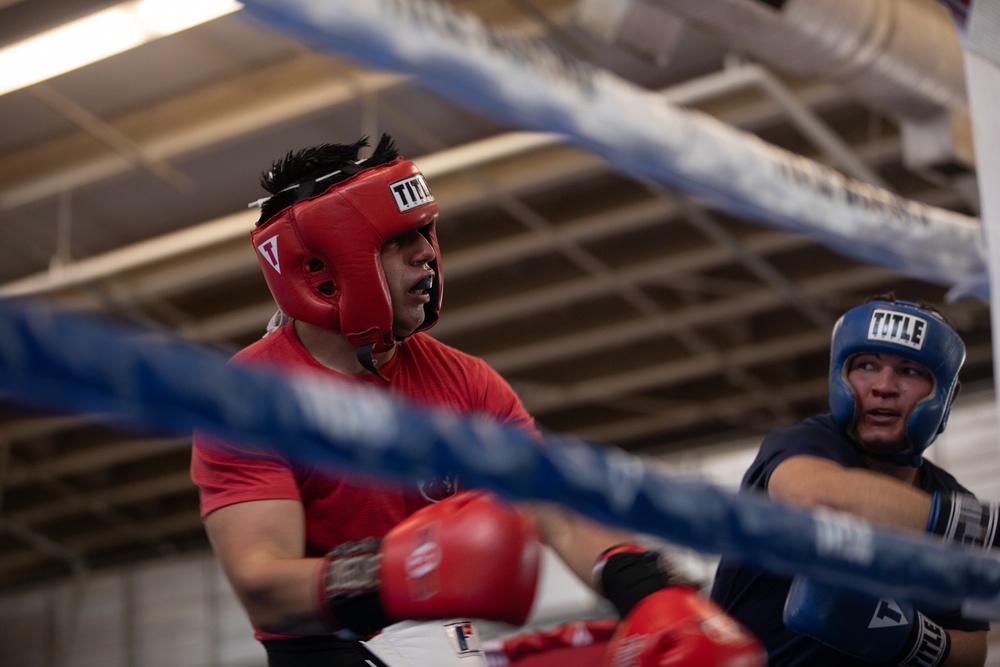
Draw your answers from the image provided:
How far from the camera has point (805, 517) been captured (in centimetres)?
141

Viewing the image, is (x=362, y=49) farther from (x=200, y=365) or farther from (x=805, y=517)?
(x=200, y=365)

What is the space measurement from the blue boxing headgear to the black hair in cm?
97

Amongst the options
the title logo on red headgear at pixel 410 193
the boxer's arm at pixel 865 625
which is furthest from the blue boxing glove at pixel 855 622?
the title logo on red headgear at pixel 410 193

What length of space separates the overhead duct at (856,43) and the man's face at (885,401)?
5.29 ft

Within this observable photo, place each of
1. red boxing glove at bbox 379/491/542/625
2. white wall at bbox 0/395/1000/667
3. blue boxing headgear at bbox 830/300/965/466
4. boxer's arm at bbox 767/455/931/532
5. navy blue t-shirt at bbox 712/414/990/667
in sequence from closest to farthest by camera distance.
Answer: red boxing glove at bbox 379/491/542/625
boxer's arm at bbox 767/455/931/532
navy blue t-shirt at bbox 712/414/990/667
blue boxing headgear at bbox 830/300/965/466
white wall at bbox 0/395/1000/667

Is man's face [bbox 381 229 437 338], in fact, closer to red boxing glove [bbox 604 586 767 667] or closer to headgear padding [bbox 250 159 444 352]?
headgear padding [bbox 250 159 444 352]

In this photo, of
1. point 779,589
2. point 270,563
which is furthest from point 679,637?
point 779,589

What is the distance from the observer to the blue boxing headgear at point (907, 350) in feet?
7.65

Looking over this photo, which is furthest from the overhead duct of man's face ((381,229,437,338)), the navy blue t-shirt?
man's face ((381,229,437,338))

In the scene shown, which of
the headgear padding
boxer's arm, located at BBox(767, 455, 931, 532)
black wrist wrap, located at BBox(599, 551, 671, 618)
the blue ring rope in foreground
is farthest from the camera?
boxer's arm, located at BBox(767, 455, 931, 532)

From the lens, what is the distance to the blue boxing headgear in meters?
2.33

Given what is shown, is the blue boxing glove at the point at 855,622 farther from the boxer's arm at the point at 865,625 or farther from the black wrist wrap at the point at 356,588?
the black wrist wrap at the point at 356,588

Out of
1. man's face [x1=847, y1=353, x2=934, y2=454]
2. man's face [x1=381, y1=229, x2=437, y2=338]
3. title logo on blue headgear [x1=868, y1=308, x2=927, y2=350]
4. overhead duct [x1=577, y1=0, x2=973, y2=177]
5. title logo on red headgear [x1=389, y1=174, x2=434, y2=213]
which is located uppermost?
overhead duct [x1=577, y1=0, x2=973, y2=177]

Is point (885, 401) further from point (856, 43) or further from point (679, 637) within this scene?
point (856, 43)
